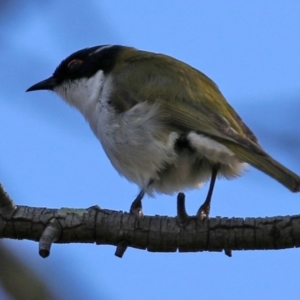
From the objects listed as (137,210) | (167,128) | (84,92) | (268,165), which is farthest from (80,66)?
(268,165)

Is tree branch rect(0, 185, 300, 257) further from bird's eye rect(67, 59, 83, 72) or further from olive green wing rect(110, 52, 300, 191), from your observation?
bird's eye rect(67, 59, 83, 72)

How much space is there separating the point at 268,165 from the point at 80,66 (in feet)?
10.1

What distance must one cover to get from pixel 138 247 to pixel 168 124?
1.21 meters

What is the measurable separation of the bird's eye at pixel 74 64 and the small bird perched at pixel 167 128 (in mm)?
539

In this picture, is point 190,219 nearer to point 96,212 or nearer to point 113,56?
point 96,212

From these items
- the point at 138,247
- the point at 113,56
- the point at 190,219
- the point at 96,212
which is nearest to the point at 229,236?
the point at 190,219

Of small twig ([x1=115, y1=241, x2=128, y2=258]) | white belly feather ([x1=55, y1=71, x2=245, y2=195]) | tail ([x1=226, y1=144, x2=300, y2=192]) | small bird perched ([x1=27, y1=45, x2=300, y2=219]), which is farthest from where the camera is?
white belly feather ([x1=55, y1=71, x2=245, y2=195])

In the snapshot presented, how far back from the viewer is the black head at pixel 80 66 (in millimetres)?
6496

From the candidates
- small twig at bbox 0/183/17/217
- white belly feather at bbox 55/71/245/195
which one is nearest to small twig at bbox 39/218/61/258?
small twig at bbox 0/183/17/217

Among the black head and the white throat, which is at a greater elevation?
the black head

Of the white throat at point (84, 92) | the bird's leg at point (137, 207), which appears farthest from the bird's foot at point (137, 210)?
the white throat at point (84, 92)

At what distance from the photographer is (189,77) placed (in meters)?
5.70

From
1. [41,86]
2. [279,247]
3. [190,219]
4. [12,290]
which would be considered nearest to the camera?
[12,290]

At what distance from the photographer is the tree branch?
383 cm
